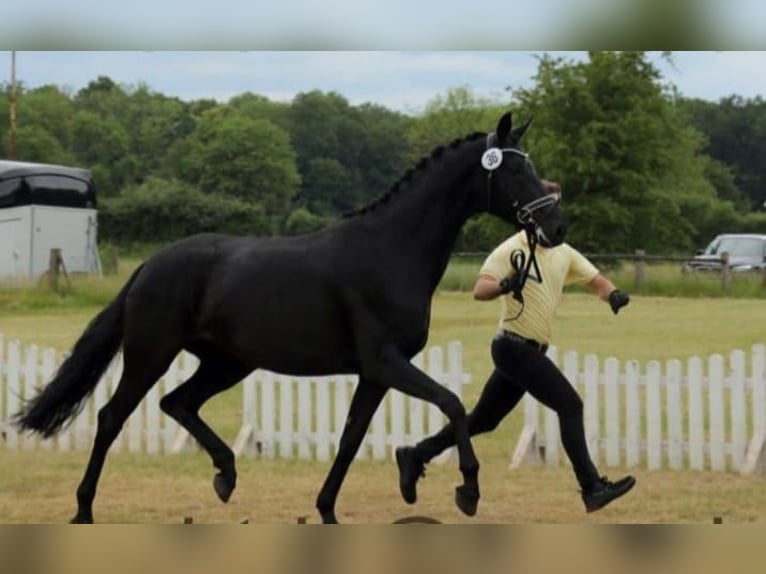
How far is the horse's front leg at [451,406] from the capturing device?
630 centimetres

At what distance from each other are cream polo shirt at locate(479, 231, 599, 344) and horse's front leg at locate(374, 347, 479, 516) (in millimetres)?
805

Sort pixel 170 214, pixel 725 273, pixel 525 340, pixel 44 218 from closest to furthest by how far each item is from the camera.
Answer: pixel 525 340 < pixel 44 218 < pixel 170 214 < pixel 725 273

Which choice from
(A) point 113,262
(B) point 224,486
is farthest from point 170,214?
(B) point 224,486

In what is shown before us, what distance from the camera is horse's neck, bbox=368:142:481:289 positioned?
6668mm

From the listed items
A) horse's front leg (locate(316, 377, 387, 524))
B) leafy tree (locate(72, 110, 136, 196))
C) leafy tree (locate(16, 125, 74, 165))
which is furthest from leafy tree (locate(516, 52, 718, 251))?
horse's front leg (locate(316, 377, 387, 524))

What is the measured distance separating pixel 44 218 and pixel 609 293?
7208mm

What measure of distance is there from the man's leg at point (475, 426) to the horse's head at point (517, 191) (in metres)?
1.04

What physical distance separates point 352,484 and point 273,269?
9.44ft

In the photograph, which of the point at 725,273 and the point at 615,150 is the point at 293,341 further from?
the point at 725,273

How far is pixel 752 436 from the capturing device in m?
10.1

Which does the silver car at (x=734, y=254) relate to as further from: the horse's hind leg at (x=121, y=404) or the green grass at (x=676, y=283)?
the horse's hind leg at (x=121, y=404)

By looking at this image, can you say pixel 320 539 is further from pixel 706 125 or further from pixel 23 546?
pixel 706 125

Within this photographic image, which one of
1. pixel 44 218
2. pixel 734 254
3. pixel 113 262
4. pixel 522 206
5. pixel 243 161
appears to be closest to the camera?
pixel 522 206

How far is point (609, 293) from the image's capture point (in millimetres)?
6969
